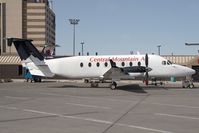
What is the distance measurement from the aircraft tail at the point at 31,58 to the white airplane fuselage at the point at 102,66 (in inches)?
23.6

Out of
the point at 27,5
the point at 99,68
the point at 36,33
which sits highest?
the point at 27,5

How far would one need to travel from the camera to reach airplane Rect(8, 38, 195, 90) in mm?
35844

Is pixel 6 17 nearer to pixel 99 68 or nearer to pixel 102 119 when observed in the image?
pixel 99 68

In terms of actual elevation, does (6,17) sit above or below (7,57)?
above

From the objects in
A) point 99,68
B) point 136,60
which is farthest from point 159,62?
point 99,68

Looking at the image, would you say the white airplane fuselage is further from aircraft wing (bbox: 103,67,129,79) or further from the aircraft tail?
aircraft wing (bbox: 103,67,129,79)

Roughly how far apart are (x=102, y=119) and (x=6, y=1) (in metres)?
157

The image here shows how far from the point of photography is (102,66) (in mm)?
38500

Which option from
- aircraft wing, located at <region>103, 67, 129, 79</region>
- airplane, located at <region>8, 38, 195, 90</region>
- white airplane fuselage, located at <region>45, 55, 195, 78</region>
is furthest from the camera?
white airplane fuselage, located at <region>45, 55, 195, 78</region>

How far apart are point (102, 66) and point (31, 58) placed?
7773 millimetres

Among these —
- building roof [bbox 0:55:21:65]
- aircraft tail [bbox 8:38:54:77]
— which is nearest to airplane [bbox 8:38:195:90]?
aircraft tail [bbox 8:38:54:77]

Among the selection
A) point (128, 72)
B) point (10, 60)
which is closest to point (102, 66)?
point (128, 72)

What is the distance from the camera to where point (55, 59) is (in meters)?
40.2

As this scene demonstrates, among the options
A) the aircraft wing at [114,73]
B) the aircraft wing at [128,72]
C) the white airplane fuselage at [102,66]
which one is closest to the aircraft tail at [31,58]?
the white airplane fuselage at [102,66]
